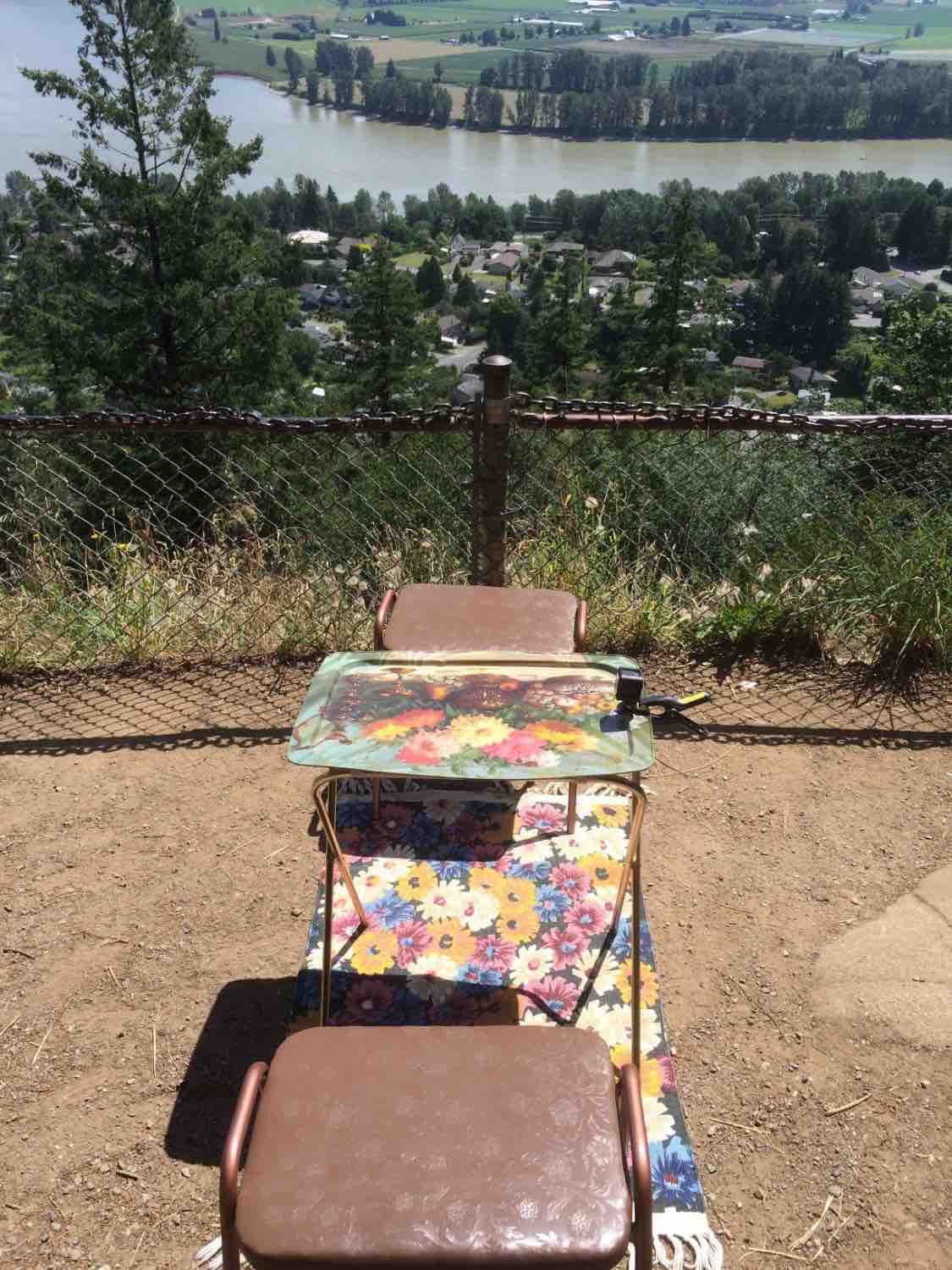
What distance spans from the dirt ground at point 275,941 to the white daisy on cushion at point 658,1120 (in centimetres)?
8

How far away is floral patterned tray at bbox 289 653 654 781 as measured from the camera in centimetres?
162

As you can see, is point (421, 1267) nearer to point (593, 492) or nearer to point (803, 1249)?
point (803, 1249)

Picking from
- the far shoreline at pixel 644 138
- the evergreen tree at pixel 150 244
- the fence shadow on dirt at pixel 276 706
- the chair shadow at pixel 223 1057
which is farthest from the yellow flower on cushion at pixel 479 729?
the far shoreline at pixel 644 138

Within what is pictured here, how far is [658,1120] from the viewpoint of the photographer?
1907 millimetres

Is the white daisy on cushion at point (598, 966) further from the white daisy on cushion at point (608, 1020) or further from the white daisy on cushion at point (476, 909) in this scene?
the white daisy on cushion at point (476, 909)

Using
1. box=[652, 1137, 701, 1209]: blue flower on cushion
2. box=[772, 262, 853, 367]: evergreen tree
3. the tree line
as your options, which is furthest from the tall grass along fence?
the tree line

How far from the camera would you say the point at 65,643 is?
358 cm

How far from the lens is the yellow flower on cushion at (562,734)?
5.51ft

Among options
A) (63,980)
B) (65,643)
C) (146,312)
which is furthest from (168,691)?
(146,312)

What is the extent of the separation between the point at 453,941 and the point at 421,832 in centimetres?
41

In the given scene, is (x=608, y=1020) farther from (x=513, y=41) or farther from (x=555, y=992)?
(x=513, y=41)

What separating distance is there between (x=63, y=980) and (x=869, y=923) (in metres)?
1.85

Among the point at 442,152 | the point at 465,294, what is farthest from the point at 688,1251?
the point at 442,152

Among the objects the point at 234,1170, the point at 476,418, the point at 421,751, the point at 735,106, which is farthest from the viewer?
the point at 735,106
